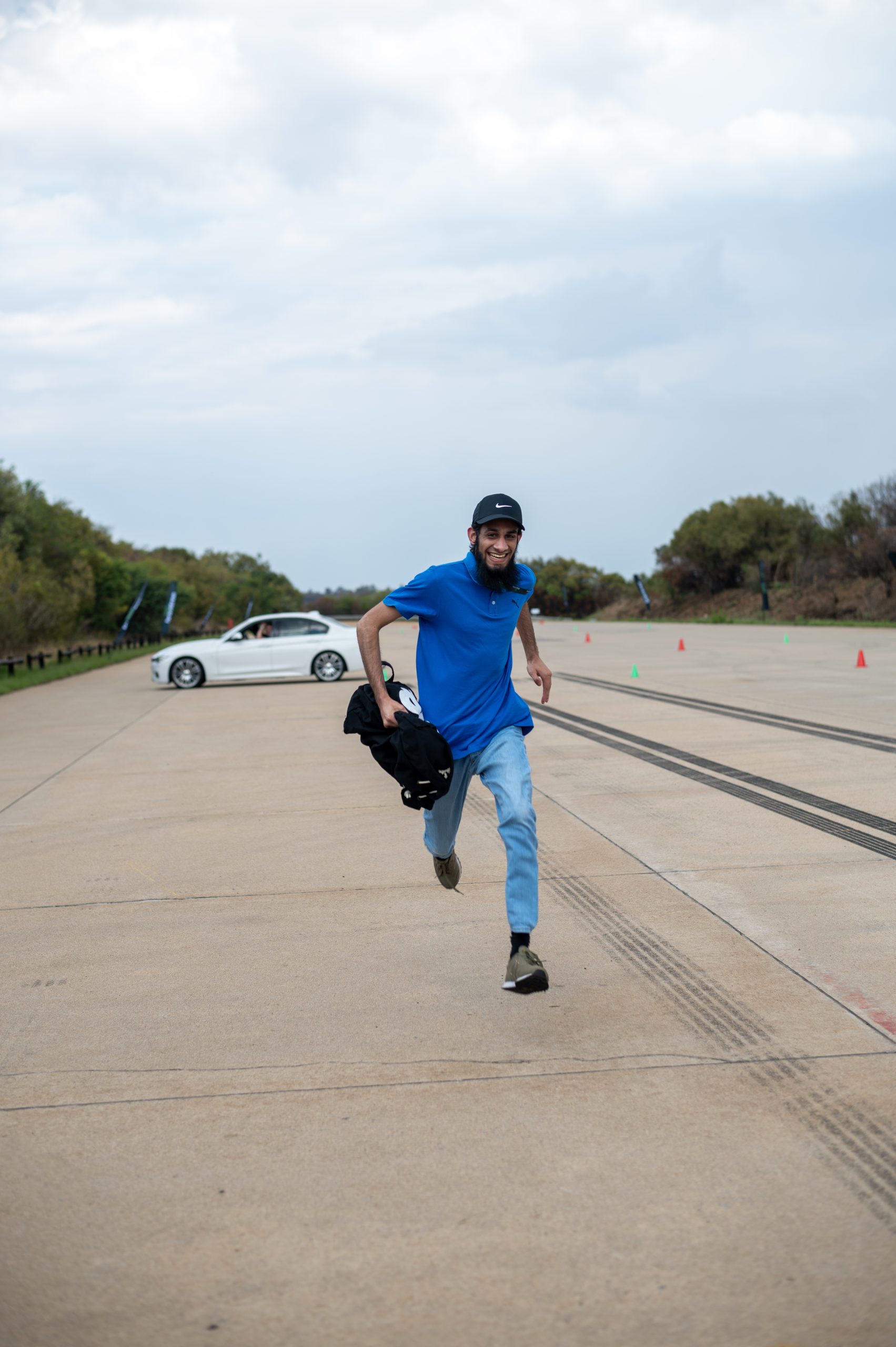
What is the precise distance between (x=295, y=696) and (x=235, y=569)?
161548 mm

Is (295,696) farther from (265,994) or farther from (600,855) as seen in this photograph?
(265,994)

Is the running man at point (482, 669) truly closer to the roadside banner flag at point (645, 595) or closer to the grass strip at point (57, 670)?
the grass strip at point (57, 670)

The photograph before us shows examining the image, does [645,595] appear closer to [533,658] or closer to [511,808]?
[533,658]

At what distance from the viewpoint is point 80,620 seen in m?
71.3

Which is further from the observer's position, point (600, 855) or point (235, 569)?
point (235, 569)

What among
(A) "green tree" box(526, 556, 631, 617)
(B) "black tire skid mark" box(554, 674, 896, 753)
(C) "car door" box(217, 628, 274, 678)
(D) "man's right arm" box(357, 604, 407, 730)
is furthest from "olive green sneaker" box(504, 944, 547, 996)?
(A) "green tree" box(526, 556, 631, 617)

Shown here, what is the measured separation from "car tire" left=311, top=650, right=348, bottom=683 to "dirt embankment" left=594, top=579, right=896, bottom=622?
35.4m

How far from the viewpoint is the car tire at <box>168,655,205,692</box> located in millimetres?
25453

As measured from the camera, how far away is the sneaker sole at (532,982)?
492cm

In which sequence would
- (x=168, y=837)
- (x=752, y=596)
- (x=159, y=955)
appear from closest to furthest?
1. (x=159, y=955)
2. (x=168, y=837)
3. (x=752, y=596)

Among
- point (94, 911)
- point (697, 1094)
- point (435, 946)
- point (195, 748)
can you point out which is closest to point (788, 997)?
point (697, 1094)

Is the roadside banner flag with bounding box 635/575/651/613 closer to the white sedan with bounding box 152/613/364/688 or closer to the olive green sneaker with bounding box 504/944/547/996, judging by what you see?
the white sedan with bounding box 152/613/364/688

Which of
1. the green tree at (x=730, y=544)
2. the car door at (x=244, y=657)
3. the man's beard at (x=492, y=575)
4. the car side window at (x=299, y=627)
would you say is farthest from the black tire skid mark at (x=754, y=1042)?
the green tree at (x=730, y=544)

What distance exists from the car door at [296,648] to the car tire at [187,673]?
1486 millimetres
